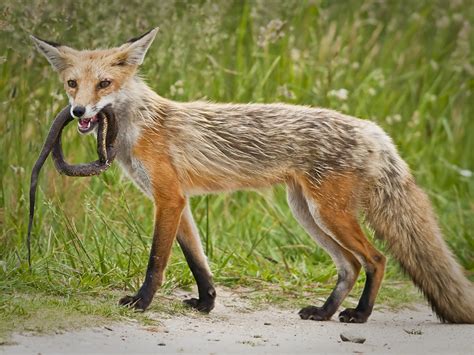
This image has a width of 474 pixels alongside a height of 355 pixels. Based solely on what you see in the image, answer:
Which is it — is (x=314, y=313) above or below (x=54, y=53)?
below

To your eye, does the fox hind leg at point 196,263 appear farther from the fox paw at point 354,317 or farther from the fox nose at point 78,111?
the fox nose at point 78,111

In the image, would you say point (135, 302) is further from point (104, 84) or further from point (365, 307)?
point (365, 307)

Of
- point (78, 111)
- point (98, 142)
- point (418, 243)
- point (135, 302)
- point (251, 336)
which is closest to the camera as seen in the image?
point (251, 336)

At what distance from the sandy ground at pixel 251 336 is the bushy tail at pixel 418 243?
170 mm

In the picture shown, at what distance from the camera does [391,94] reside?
33.3 ft

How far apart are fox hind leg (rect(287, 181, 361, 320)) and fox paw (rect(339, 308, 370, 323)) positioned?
0.27 ft

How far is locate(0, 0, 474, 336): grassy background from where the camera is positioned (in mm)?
6570

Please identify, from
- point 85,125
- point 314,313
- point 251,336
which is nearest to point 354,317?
point 314,313

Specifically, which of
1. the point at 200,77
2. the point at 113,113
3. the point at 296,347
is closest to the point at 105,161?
the point at 113,113

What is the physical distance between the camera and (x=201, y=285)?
20.4 feet

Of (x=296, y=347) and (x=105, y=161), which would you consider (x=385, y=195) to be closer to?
(x=296, y=347)

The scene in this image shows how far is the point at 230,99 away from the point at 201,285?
3.14m

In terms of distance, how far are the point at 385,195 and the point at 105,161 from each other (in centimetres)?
190

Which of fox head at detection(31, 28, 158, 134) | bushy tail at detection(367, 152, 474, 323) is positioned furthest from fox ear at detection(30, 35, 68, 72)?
bushy tail at detection(367, 152, 474, 323)
